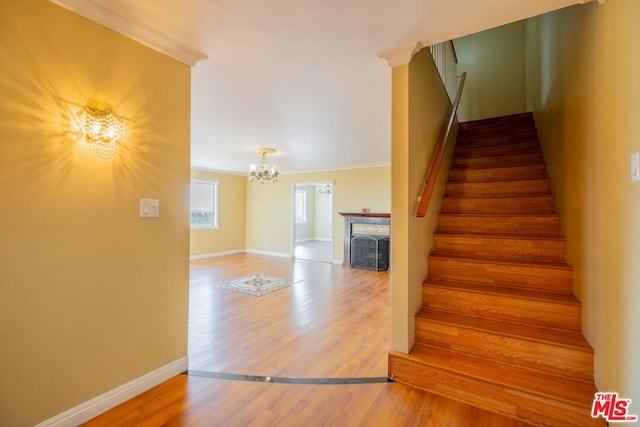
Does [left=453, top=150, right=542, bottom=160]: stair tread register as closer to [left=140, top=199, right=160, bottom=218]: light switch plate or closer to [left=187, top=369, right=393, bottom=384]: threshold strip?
[left=187, top=369, right=393, bottom=384]: threshold strip

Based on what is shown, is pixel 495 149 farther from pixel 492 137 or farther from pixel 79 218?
pixel 79 218

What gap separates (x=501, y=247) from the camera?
2.42 meters

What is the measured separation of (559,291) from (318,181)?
563 centimetres

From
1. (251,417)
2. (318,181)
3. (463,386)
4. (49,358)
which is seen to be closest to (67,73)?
(49,358)

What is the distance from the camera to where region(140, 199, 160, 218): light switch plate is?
1.80 metres

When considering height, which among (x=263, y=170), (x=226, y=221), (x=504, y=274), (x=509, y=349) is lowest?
(x=509, y=349)

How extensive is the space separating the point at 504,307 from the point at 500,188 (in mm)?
1370

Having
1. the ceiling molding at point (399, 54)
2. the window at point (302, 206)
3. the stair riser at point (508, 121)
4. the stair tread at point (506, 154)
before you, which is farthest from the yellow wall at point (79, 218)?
the window at point (302, 206)

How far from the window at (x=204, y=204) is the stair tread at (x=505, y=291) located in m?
6.25

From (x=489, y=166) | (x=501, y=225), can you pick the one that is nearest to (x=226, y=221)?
(x=489, y=166)

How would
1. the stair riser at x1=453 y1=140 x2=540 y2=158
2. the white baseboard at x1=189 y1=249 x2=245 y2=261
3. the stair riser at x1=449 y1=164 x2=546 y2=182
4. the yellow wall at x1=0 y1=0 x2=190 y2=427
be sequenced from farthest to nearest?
the white baseboard at x1=189 y1=249 x2=245 y2=261 < the stair riser at x1=453 y1=140 x2=540 y2=158 < the stair riser at x1=449 y1=164 x2=546 y2=182 < the yellow wall at x1=0 y1=0 x2=190 y2=427

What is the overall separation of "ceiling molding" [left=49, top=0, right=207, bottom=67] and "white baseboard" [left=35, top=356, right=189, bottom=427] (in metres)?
2.11

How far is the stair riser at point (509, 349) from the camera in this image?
1678 mm

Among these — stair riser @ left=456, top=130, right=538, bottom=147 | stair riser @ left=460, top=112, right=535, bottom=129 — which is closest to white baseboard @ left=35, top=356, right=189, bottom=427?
stair riser @ left=456, top=130, right=538, bottom=147
